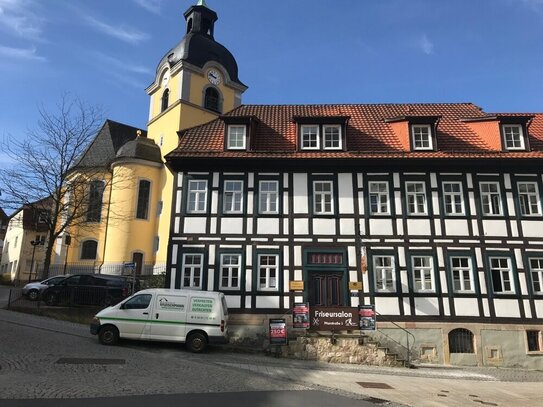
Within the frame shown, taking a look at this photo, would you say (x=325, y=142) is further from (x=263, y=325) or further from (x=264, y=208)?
(x=263, y=325)

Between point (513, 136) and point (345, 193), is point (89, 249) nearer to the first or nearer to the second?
point (345, 193)

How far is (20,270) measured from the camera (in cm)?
4409

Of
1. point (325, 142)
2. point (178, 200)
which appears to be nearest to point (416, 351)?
point (325, 142)

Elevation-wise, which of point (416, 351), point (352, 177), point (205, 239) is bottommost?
point (416, 351)

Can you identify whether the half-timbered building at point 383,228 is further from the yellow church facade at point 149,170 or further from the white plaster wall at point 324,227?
the yellow church facade at point 149,170

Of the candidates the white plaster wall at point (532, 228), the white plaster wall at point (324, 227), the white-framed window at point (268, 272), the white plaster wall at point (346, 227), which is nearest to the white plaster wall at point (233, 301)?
the white-framed window at point (268, 272)

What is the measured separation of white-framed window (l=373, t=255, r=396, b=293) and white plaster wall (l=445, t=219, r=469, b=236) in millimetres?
2698

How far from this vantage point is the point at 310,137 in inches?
813

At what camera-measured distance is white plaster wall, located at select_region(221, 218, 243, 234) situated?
63.5 feet

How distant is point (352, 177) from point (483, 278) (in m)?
6.75

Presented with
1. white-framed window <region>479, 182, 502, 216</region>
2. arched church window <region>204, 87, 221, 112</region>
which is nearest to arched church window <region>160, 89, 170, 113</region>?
arched church window <region>204, 87, 221, 112</region>

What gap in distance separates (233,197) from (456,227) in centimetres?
953

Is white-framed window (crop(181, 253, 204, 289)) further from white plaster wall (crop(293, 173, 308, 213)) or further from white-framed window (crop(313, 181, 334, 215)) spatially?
white-framed window (crop(313, 181, 334, 215))

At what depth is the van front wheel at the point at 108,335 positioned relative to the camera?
1486 cm
